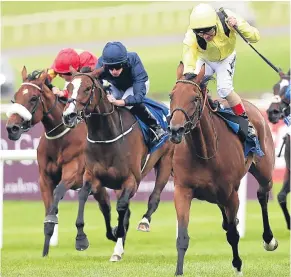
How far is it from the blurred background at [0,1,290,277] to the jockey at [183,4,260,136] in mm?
1509

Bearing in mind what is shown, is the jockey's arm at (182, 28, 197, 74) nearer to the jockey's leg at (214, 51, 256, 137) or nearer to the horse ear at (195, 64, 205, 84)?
the horse ear at (195, 64, 205, 84)

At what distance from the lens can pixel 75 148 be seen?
10.0 metres

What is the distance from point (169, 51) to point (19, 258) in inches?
855

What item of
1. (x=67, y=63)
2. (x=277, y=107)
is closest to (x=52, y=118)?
(x=67, y=63)

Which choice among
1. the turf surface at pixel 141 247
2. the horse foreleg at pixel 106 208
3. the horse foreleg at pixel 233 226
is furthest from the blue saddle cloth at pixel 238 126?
the horse foreleg at pixel 106 208

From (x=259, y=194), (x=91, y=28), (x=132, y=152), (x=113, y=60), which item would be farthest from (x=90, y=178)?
(x=91, y=28)

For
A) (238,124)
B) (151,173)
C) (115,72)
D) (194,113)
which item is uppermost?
(194,113)

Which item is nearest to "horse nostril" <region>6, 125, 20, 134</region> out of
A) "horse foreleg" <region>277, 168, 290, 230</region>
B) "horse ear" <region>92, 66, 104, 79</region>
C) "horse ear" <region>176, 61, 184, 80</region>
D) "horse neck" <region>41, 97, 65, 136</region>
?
"horse neck" <region>41, 97, 65, 136</region>

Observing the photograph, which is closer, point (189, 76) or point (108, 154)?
point (189, 76)

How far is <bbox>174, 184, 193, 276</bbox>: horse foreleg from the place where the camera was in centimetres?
776

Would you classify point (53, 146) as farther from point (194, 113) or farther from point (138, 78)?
point (194, 113)

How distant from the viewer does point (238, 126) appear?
8391 mm

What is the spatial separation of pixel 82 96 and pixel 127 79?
1.07m

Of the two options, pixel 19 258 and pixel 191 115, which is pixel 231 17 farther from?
pixel 19 258
